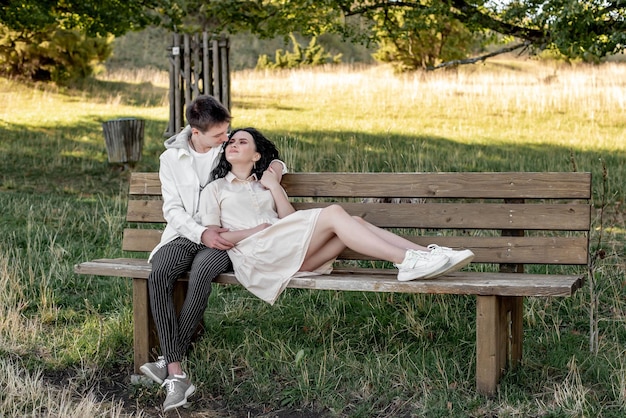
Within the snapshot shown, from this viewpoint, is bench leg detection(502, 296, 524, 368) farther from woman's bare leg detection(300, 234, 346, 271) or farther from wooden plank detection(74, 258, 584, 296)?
woman's bare leg detection(300, 234, 346, 271)

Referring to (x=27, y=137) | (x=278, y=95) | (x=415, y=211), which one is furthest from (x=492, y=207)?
(x=278, y=95)

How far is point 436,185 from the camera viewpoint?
4613 millimetres

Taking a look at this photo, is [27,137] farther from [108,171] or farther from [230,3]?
[230,3]

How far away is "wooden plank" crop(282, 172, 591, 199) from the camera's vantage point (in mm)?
4328

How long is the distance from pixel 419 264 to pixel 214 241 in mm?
1102

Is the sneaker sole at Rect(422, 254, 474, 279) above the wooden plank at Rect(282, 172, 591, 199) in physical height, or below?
below

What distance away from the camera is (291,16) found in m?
14.0

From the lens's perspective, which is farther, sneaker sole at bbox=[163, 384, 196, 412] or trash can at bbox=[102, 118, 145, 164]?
trash can at bbox=[102, 118, 145, 164]

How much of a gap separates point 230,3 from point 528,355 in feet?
31.9

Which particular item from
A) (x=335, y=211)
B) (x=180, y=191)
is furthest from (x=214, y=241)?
(x=335, y=211)

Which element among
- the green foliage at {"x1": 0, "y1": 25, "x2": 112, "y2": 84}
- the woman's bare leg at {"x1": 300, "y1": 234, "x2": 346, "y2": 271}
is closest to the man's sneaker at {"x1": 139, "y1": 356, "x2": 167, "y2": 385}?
the woman's bare leg at {"x1": 300, "y1": 234, "x2": 346, "y2": 271}

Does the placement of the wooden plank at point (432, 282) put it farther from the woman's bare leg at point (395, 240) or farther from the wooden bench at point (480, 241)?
the woman's bare leg at point (395, 240)

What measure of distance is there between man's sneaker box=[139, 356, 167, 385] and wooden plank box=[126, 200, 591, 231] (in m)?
1.26

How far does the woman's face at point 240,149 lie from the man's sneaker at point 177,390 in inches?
47.6
